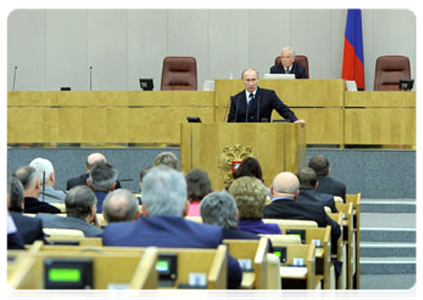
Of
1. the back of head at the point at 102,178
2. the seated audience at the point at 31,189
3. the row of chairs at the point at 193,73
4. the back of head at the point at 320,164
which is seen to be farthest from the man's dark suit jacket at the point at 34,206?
the row of chairs at the point at 193,73

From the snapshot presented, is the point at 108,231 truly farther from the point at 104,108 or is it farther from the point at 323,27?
the point at 323,27

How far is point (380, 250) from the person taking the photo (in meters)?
9.31

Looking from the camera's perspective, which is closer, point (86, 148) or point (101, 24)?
point (86, 148)

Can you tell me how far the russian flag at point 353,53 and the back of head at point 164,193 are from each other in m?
11.5

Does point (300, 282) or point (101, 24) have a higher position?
point (101, 24)

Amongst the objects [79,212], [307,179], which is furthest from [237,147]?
[79,212]

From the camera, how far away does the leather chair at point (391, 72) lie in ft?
44.5

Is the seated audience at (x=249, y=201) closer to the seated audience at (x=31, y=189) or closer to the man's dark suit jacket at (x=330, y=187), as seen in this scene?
the seated audience at (x=31, y=189)

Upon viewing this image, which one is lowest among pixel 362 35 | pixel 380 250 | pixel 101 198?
pixel 380 250

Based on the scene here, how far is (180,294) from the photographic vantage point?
10.6ft

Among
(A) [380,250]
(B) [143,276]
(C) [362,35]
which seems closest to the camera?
(B) [143,276]

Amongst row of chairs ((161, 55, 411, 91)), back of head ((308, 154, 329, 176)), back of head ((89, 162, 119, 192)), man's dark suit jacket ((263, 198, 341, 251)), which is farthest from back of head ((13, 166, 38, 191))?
row of chairs ((161, 55, 411, 91))

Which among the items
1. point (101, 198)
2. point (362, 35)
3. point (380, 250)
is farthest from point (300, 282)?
point (362, 35)

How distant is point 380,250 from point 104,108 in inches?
176
